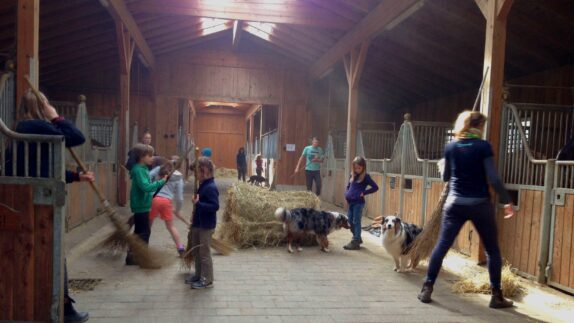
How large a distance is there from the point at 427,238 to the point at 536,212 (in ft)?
3.66

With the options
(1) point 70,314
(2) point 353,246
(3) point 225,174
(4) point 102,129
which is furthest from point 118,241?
(3) point 225,174

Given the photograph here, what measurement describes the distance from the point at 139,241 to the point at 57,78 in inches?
409

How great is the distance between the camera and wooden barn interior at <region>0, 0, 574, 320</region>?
4.26m

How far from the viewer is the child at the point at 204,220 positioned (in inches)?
140

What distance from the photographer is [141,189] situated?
3996mm

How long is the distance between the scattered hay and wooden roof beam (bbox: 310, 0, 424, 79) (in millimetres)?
4735

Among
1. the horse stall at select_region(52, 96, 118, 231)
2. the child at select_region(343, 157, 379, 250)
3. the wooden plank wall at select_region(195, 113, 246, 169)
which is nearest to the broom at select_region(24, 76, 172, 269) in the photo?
the horse stall at select_region(52, 96, 118, 231)

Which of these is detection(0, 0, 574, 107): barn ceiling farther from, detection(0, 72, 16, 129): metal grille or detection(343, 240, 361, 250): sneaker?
detection(343, 240, 361, 250): sneaker

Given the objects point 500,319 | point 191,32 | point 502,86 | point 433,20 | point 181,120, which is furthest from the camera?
point 181,120

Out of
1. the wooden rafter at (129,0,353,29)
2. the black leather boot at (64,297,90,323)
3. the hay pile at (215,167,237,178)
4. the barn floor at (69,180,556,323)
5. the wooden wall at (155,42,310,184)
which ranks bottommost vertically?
the hay pile at (215,167,237,178)

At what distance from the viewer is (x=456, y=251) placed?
5.21 m

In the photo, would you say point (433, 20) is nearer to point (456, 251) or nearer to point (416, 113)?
point (456, 251)

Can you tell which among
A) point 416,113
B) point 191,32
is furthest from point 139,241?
point 416,113

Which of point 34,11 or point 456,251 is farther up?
point 34,11
